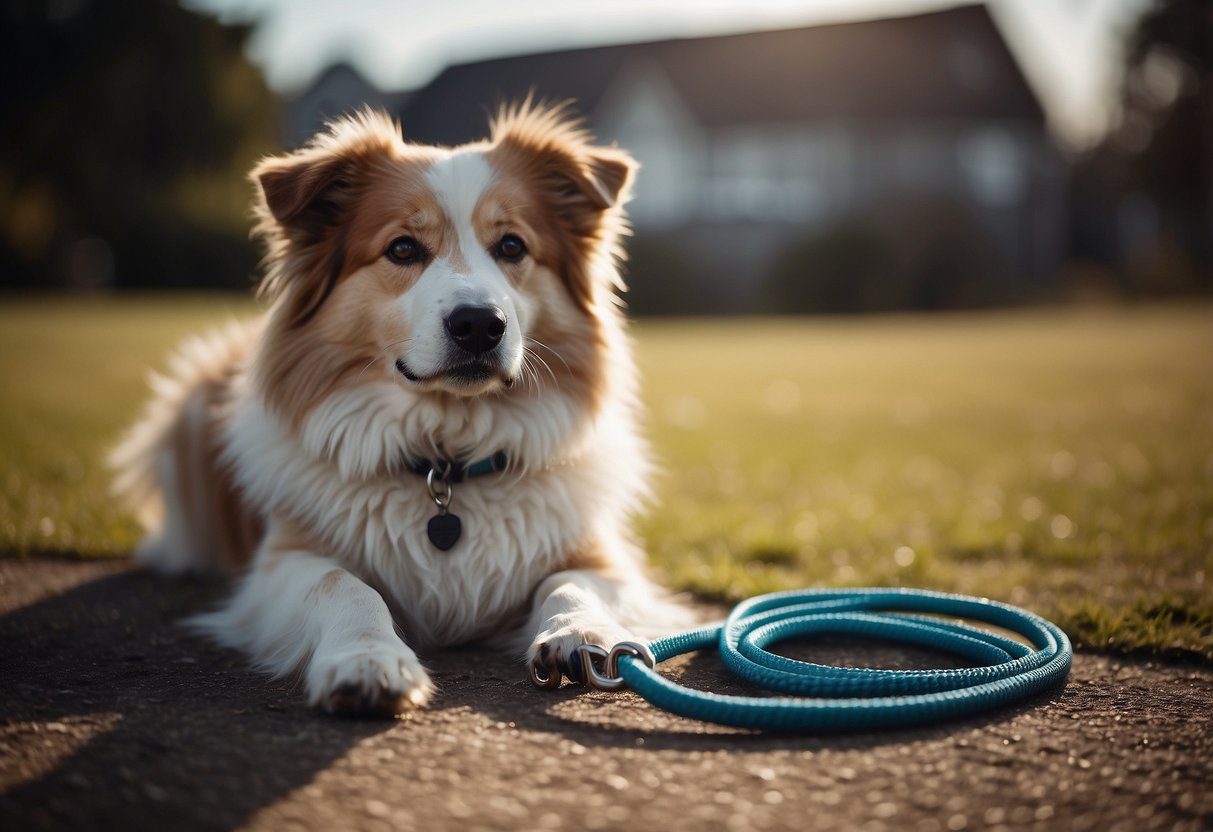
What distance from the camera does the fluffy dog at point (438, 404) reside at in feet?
11.0

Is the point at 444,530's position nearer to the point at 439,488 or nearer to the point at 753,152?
the point at 439,488

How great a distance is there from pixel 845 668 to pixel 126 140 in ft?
94.6

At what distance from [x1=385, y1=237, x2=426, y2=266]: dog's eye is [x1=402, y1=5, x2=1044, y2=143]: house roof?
31.4 m

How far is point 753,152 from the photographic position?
33.7 meters

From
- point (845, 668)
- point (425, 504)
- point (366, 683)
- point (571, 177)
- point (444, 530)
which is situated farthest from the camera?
point (571, 177)

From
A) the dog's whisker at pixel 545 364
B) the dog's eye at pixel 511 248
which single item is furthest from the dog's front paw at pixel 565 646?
the dog's eye at pixel 511 248

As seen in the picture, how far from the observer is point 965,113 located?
3300cm

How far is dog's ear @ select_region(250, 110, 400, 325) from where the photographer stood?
12.1 feet

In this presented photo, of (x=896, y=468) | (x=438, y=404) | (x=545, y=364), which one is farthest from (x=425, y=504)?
(x=896, y=468)

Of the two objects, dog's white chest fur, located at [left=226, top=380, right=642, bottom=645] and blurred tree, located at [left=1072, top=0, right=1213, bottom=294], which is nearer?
dog's white chest fur, located at [left=226, top=380, right=642, bottom=645]

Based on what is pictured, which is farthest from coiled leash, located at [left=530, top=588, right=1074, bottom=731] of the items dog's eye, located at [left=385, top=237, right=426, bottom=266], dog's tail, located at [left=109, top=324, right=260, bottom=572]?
dog's tail, located at [left=109, top=324, right=260, bottom=572]

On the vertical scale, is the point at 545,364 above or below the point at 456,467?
above

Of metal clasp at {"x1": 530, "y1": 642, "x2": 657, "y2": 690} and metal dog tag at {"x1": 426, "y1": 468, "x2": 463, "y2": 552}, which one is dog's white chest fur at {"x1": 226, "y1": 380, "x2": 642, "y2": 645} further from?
metal clasp at {"x1": 530, "y1": 642, "x2": 657, "y2": 690}

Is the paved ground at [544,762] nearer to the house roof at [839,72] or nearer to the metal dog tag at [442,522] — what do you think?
the metal dog tag at [442,522]
